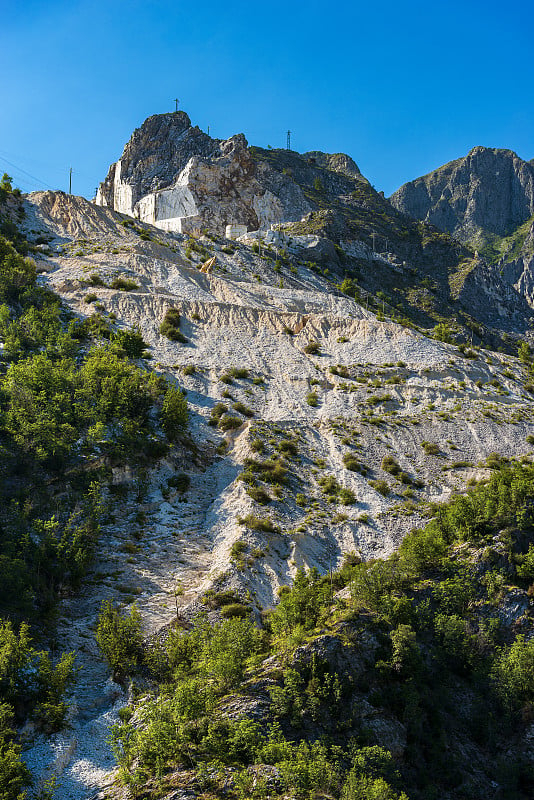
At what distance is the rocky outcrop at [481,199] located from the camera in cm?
17700

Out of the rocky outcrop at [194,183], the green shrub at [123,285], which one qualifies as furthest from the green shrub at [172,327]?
the rocky outcrop at [194,183]

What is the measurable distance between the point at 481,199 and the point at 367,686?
182m

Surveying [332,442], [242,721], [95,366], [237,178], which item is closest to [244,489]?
[332,442]

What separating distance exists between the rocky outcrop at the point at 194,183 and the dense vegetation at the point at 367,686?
264ft

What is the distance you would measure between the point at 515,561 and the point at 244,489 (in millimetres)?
15927

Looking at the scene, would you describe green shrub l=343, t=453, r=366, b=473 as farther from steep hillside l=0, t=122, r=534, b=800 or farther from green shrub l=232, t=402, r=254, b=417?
green shrub l=232, t=402, r=254, b=417

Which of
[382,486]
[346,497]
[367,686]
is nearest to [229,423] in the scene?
[346,497]

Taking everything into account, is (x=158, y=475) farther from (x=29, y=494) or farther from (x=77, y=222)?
(x=77, y=222)

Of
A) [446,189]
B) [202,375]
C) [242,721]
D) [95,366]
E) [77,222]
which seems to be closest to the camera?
[242,721]

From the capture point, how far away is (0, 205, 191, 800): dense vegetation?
19734 mm

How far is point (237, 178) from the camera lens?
103 meters

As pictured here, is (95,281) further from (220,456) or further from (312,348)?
(220,456)

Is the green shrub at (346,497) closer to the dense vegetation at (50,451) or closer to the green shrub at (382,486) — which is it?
the green shrub at (382,486)

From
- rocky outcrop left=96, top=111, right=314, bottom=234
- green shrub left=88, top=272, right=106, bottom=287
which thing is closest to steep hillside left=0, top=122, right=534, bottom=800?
green shrub left=88, top=272, right=106, bottom=287
